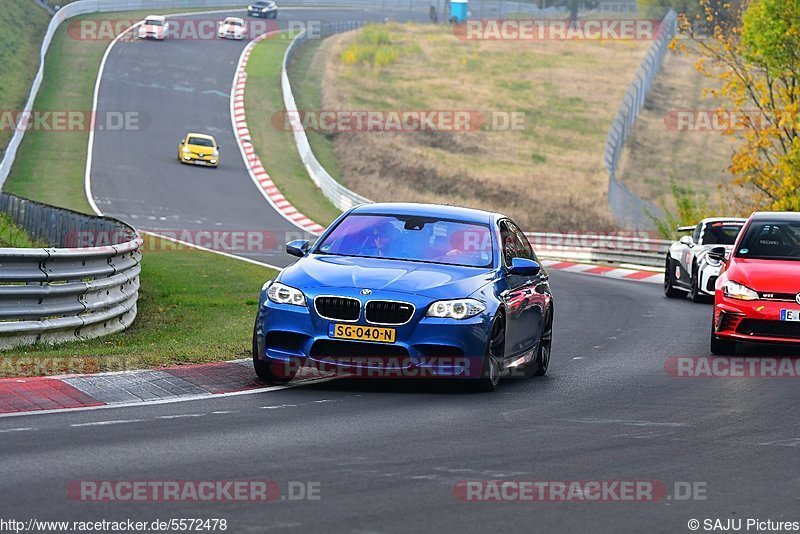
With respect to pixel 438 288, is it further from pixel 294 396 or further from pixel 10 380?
pixel 10 380

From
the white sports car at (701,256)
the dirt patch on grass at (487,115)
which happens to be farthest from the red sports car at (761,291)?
the dirt patch on grass at (487,115)

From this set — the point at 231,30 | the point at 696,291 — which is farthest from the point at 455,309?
the point at 231,30

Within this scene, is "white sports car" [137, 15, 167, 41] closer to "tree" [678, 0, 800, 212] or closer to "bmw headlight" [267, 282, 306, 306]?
"tree" [678, 0, 800, 212]

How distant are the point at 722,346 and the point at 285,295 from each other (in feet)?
20.4

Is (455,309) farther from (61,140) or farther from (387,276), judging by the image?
(61,140)

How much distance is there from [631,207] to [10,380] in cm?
3441

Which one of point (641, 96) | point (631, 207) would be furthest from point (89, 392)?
point (641, 96)

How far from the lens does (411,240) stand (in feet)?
41.0

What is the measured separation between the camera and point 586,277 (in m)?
32.4

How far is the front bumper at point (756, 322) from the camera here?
1500 cm

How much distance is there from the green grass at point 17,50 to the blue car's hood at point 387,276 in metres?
35.9

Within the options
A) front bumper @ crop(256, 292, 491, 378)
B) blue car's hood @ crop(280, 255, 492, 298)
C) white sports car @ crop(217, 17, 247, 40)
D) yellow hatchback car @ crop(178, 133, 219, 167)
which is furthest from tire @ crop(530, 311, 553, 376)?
white sports car @ crop(217, 17, 247, 40)

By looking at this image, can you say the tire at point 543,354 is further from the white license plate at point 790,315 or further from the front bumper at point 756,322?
the white license plate at point 790,315

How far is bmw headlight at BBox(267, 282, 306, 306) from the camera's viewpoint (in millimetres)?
11367
